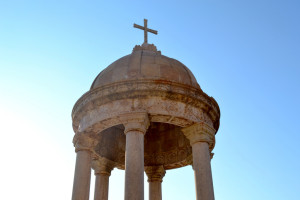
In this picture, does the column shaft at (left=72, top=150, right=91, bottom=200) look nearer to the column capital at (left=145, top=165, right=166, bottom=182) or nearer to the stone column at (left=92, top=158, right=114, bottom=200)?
the stone column at (left=92, top=158, right=114, bottom=200)

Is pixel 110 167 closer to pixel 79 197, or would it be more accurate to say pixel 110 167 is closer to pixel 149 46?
pixel 79 197

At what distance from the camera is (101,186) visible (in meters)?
20.0

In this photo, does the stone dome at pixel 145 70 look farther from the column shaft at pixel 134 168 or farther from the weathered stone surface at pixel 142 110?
the column shaft at pixel 134 168

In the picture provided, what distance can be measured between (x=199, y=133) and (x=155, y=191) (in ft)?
22.1

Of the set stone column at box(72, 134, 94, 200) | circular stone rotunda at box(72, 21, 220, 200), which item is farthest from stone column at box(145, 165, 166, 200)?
stone column at box(72, 134, 94, 200)

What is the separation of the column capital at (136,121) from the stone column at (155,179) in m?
6.89

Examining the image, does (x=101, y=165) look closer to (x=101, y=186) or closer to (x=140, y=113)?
(x=101, y=186)

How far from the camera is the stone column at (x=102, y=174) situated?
20.0m

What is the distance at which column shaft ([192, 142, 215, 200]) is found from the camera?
15.1 metres

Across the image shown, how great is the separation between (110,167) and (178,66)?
298 inches

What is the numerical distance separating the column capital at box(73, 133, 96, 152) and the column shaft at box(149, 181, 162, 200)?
234 inches

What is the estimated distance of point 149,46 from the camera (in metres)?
21.3

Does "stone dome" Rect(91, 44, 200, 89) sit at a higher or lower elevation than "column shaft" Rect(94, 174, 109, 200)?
higher

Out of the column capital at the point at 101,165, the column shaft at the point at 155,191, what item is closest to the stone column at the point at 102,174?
the column capital at the point at 101,165
